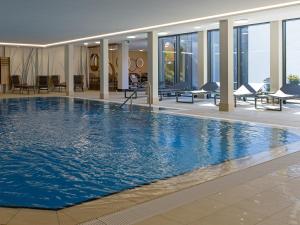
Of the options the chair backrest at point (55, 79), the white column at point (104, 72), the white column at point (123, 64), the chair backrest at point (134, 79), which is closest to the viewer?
the white column at point (104, 72)

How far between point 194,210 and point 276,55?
1273 cm

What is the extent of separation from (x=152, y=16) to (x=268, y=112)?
4566mm

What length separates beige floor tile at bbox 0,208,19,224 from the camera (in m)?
3.56

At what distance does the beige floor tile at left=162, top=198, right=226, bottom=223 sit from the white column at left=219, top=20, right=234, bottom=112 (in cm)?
920

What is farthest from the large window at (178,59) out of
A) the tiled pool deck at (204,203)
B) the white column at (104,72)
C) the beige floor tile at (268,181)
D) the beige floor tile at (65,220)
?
the beige floor tile at (65,220)

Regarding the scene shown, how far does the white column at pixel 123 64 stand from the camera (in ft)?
78.4

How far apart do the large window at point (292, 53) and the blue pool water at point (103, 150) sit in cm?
623

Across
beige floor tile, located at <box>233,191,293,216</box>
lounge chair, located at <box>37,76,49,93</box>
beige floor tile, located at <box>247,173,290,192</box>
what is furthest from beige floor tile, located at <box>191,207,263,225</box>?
lounge chair, located at <box>37,76,49,93</box>

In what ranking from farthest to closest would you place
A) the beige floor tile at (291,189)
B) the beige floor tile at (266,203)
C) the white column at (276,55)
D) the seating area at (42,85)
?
the seating area at (42,85), the white column at (276,55), the beige floor tile at (291,189), the beige floor tile at (266,203)

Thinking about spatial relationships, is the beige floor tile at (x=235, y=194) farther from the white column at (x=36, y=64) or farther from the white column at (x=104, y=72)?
the white column at (x=36, y=64)

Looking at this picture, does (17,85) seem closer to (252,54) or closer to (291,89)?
(252,54)

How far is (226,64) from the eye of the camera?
42.1 ft

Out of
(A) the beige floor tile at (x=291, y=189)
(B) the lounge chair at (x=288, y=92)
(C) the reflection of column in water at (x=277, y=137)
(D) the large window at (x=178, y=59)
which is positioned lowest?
(A) the beige floor tile at (x=291, y=189)

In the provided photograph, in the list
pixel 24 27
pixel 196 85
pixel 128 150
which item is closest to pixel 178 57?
pixel 196 85
